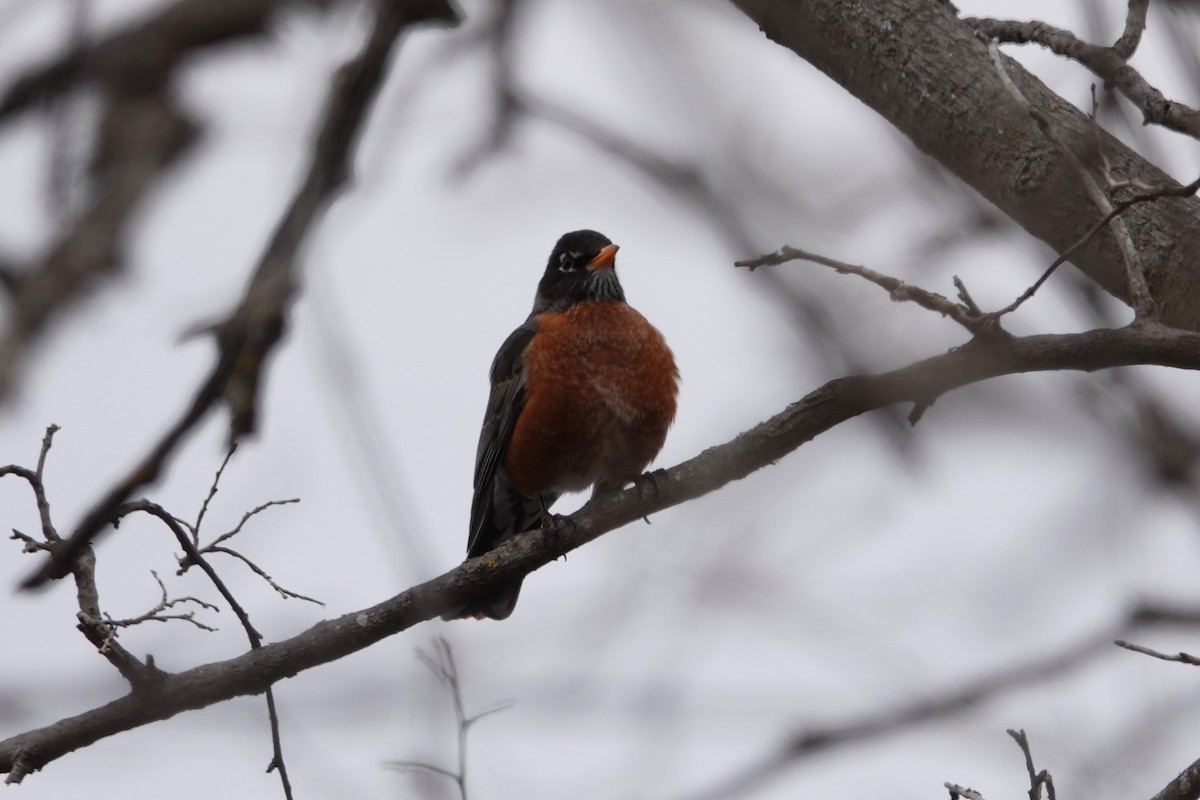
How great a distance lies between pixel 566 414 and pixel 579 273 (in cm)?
145

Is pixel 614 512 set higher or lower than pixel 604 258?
lower

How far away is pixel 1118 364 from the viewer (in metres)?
3.42

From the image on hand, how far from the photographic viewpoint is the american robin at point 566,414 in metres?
7.02

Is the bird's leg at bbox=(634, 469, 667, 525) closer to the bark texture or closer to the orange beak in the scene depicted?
the bark texture

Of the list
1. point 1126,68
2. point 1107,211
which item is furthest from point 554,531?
point 1126,68

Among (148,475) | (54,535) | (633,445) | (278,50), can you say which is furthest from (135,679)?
(278,50)

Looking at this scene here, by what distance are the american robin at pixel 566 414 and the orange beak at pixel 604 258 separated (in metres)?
0.41

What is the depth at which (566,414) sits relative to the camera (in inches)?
280

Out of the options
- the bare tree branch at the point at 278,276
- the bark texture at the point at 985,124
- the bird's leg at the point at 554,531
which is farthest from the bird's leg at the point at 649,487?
the bare tree branch at the point at 278,276

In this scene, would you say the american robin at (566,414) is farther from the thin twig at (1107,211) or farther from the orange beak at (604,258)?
the thin twig at (1107,211)

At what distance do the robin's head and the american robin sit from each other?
0.17 m

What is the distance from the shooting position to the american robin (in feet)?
23.0

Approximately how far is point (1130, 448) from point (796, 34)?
199 centimetres

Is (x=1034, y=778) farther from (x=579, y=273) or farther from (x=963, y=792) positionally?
(x=579, y=273)
